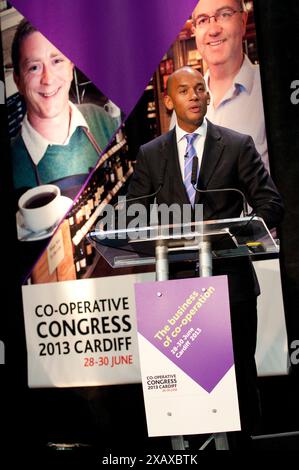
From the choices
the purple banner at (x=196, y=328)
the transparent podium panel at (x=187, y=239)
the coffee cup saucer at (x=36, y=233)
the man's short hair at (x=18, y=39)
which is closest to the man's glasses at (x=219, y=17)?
the man's short hair at (x=18, y=39)

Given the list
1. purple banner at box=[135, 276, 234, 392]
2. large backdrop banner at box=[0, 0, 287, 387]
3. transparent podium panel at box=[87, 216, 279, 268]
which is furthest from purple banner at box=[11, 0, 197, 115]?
purple banner at box=[135, 276, 234, 392]

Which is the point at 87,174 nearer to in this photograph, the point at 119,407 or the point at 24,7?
the point at 24,7

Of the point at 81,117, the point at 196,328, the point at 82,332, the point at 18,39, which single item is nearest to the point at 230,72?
the point at 81,117

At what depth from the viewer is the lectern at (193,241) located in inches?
85.5

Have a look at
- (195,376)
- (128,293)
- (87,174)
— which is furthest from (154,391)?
(87,174)

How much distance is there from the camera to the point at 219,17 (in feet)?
12.4

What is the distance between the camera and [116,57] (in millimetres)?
3992

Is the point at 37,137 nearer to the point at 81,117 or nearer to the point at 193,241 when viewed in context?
the point at 81,117

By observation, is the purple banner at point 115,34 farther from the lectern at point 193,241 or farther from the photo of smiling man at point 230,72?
the lectern at point 193,241

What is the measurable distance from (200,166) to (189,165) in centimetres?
8

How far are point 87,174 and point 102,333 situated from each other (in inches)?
36.7

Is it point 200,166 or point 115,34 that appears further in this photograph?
point 115,34

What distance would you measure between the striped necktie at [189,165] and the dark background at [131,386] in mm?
456

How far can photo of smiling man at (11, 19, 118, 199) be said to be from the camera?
4039mm
